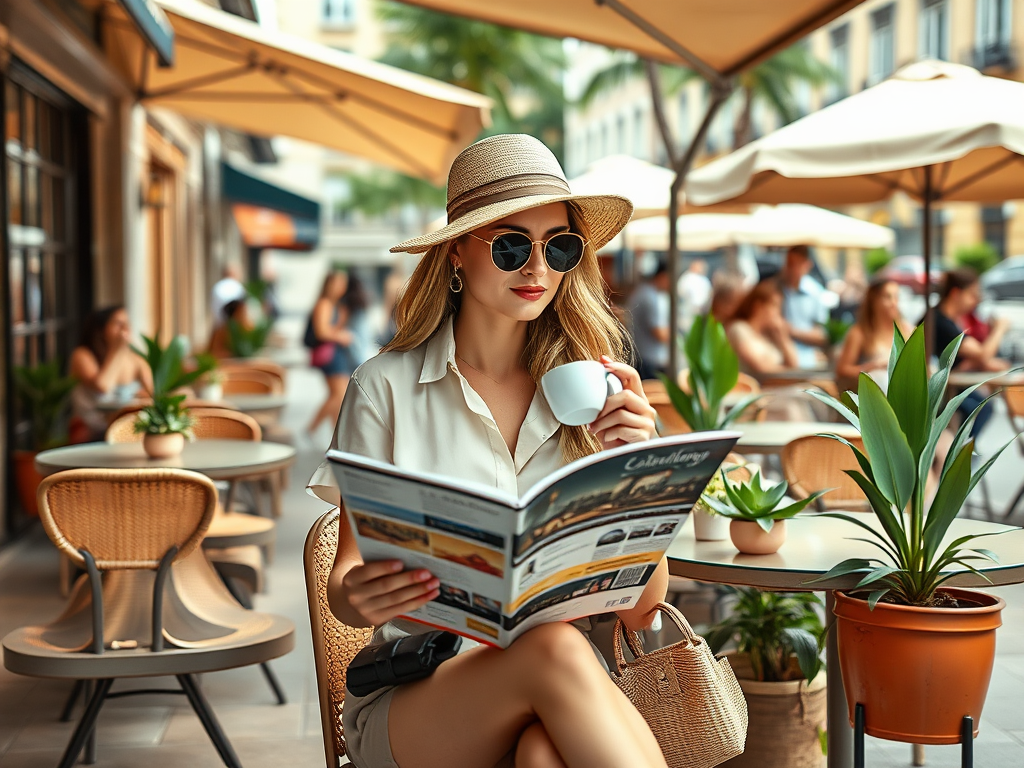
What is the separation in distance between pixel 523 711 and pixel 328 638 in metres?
0.60

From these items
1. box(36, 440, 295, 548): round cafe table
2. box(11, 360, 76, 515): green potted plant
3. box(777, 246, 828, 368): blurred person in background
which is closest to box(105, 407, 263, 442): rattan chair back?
box(36, 440, 295, 548): round cafe table

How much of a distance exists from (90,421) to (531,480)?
4.87 m

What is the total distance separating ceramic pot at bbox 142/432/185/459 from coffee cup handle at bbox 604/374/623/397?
2847 mm

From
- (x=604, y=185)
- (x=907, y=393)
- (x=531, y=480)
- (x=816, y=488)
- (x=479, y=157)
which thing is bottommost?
(x=816, y=488)

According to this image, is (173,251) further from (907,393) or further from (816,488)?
(907,393)

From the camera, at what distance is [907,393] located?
237 centimetres

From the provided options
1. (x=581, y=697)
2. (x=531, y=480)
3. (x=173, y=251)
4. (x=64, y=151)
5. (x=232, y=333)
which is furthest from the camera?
(x=173, y=251)

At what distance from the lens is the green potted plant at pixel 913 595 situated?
2275 mm

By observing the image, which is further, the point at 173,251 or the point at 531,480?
the point at 173,251

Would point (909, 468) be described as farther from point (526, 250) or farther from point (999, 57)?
point (999, 57)

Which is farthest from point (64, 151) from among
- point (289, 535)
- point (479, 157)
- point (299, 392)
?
point (299, 392)

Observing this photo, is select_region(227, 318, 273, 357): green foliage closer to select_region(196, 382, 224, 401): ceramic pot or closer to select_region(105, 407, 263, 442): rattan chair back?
select_region(196, 382, 224, 401): ceramic pot

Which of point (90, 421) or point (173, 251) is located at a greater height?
point (173, 251)

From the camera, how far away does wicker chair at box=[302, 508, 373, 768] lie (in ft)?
7.68
